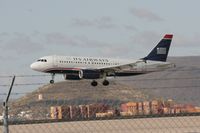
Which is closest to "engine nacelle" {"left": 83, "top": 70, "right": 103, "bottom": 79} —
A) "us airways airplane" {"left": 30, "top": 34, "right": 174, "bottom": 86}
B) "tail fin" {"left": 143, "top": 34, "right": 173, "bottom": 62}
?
"us airways airplane" {"left": 30, "top": 34, "right": 174, "bottom": 86}

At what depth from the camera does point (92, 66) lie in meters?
88.6

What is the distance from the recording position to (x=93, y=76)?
8369 cm

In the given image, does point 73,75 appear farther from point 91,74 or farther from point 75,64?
point 91,74

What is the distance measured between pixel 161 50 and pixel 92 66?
19034 millimetres

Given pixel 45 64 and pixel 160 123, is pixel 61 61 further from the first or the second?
pixel 160 123

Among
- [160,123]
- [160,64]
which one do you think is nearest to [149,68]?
[160,64]

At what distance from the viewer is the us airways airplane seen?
8438 centimetres

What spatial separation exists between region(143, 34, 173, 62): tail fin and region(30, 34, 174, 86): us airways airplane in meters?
1.98

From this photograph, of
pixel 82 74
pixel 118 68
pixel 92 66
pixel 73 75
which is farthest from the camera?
pixel 118 68

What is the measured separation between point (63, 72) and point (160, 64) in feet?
58.8

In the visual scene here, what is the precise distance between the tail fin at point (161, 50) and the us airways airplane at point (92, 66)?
1.98 metres

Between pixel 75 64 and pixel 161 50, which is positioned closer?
pixel 75 64

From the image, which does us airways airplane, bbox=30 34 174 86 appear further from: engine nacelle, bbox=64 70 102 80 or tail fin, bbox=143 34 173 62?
tail fin, bbox=143 34 173 62

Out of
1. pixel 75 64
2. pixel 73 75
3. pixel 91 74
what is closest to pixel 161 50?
pixel 75 64
